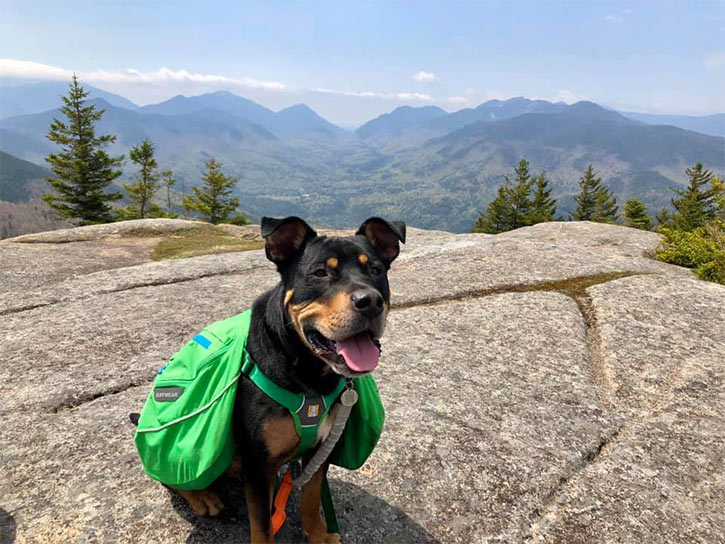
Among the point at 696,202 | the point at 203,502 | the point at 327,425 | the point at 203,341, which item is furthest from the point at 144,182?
the point at 696,202

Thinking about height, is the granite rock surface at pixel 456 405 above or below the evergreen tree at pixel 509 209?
above

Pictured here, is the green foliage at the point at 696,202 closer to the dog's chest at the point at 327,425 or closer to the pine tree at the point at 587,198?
the pine tree at the point at 587,198

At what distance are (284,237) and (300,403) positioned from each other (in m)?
1.59

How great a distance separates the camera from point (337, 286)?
378 centimetres

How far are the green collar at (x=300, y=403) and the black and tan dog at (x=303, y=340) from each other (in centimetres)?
5

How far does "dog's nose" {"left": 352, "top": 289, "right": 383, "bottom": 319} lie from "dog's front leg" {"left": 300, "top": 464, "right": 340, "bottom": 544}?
5.80ft

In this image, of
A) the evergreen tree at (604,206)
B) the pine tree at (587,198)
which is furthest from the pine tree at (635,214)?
the pine tree at (587,198)

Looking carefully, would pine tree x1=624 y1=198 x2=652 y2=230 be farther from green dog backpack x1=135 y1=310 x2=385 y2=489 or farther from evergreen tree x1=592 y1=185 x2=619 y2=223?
green dog backpack x1=135 y1=310 x2=385 y2=489

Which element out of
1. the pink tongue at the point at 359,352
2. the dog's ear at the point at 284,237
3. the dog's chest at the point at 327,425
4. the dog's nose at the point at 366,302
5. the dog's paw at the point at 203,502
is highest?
the dog's ear at the point at 284,237

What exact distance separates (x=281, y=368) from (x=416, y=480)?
98.9 inches

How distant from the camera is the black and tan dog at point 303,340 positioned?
3.59 m

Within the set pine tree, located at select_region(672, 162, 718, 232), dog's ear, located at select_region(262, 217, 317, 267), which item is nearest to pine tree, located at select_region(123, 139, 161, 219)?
dog's ear, located at select_region(262, 217, 317, 267)

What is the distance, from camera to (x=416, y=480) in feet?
16.9

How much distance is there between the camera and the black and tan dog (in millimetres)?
3586
